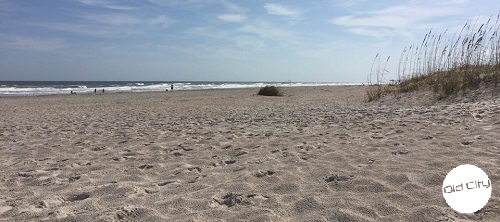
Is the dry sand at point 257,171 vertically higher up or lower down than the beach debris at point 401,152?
lower down

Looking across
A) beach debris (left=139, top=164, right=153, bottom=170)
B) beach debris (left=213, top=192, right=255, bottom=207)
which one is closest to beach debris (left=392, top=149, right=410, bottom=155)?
beach debris (left=213, top=192, right=255, bottom=207)

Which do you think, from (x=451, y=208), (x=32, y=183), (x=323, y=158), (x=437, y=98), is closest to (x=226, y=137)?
(x=323, y=158)

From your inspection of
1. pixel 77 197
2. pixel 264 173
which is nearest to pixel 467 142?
pixel 264 173

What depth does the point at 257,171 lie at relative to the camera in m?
3.67

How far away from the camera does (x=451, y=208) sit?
2.46 meters

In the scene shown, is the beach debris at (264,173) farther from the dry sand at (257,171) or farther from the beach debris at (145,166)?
the beach debris at (145,166)

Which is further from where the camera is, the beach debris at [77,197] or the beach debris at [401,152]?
the beach debris at [401,152]

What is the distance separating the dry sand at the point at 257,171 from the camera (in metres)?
2.69

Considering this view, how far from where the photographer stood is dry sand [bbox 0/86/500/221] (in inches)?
106

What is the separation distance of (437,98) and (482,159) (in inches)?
240

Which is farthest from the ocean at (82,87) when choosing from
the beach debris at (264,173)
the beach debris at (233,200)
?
the beach debris at (233,200)

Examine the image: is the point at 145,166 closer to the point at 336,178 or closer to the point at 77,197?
the point at 77,197

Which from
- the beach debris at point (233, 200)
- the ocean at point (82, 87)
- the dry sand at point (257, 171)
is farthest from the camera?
the ocean at point (82, 87)

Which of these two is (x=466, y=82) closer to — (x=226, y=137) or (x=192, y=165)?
(x=226, y=137)
